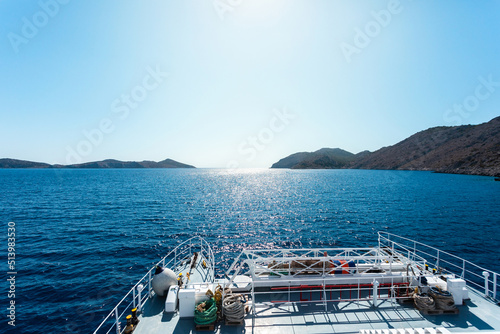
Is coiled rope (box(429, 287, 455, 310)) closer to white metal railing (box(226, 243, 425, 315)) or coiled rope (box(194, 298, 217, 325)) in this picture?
white metal railing (box(226, 243, 425, 315))

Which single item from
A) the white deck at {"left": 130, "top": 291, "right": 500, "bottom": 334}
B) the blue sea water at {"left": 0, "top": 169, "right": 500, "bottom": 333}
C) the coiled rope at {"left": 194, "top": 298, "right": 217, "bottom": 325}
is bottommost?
the blue sea water at {"left": 0, "top": 169, "right": 500, "bottom": 333}

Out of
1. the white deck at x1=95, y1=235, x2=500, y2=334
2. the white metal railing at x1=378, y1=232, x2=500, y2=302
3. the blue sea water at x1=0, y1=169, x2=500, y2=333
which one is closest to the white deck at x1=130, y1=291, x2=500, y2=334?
the white deck at x1=95, y1=235, x2=500, y2=334

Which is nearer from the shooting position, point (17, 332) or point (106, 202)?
point (17, 332)

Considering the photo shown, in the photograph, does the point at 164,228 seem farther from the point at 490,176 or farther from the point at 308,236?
the point at 490,176

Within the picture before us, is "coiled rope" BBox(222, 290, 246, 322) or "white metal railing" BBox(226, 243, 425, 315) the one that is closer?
"coiled rope" BBox(222, 290, 246, 322)

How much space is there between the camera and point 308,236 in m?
35.5

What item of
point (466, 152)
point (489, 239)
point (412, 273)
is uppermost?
point (466, 152)

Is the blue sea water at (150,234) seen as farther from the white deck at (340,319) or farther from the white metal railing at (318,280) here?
the white metal railing at (318,280)

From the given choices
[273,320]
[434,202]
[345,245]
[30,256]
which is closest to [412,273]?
[273,320]

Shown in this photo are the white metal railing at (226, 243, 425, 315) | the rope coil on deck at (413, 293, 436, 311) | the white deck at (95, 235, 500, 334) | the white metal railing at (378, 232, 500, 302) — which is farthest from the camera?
the white metal railing at (378, 232, 500, 302)

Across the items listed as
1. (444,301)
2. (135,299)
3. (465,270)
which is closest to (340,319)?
(444,301)

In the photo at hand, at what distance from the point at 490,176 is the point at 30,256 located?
173511 mm

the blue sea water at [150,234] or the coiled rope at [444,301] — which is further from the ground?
the coiled rope at [444,301]

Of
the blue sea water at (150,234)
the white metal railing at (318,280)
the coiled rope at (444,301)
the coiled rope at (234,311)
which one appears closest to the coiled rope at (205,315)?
the coiled rope at (234,311)
